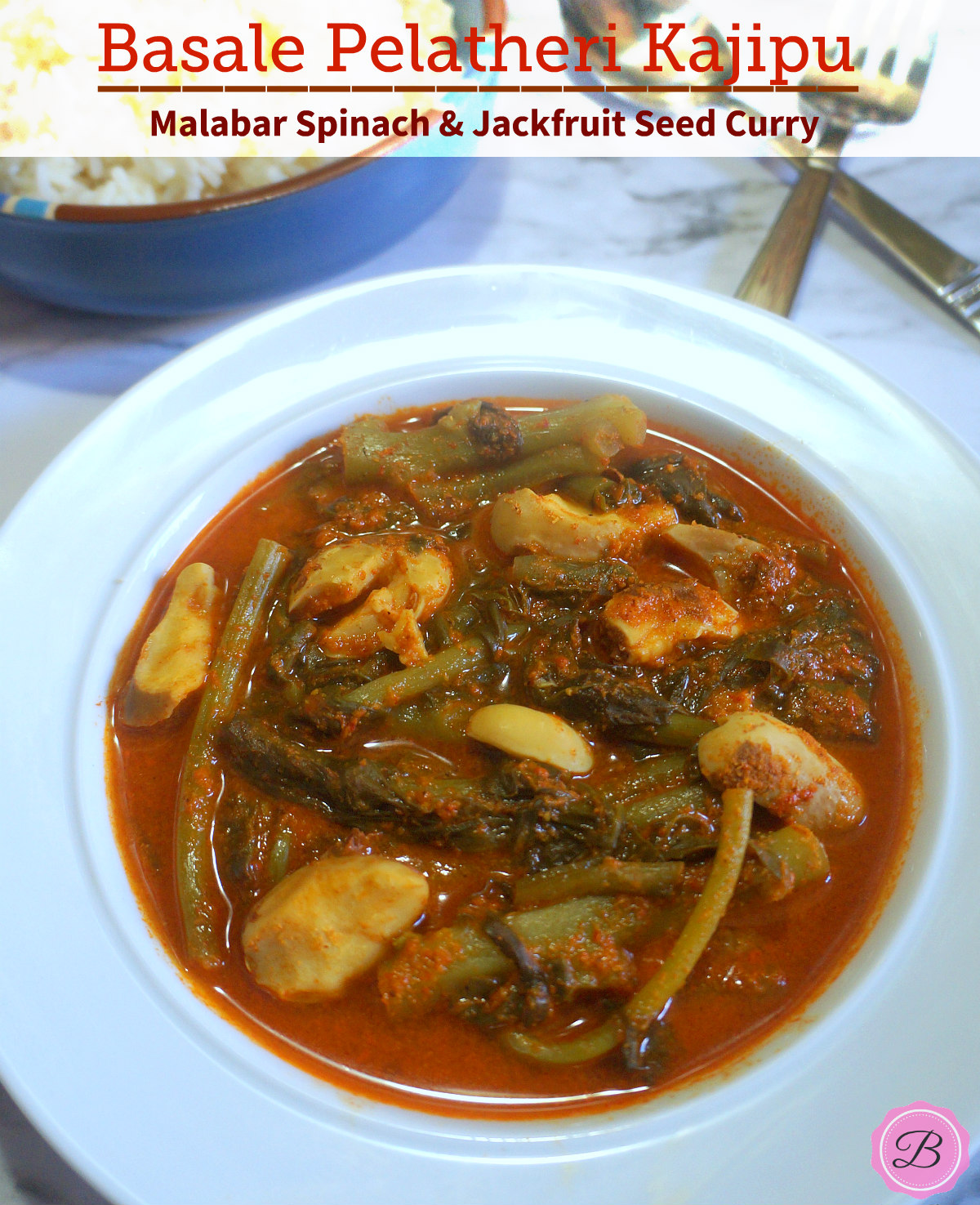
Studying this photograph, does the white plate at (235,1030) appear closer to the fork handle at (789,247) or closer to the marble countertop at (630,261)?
the marble countertop at (630,261)

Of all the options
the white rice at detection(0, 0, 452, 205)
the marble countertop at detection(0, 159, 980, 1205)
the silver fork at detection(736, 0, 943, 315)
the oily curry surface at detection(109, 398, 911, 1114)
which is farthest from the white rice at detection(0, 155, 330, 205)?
the silver fork at detection(736, 0, 943, 315)

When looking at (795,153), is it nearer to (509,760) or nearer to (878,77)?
(878,77)

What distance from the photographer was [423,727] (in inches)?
87.0

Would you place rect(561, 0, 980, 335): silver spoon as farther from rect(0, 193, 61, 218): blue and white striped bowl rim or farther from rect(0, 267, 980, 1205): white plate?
rect(0, 193, 61, 218): blue and white striped bowl rim

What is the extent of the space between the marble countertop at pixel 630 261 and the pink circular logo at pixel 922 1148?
76.1 inches

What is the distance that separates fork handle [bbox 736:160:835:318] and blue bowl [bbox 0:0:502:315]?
109 cm

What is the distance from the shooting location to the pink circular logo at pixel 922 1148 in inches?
62.4

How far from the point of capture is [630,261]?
358 centimetres

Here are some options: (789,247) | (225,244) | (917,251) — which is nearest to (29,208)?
(225,244)

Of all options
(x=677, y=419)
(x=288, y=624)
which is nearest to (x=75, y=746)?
(x=288, y=624)

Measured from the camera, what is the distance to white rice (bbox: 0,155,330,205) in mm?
2951

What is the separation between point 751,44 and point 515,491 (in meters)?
2.73

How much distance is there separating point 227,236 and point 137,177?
60 centimetres

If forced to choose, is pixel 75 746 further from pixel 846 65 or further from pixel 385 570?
pixel 846 65
